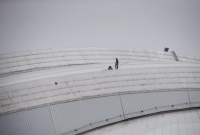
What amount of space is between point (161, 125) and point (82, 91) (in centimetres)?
1029

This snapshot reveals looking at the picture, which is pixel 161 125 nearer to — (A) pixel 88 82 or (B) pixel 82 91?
(B) pixel 82 91

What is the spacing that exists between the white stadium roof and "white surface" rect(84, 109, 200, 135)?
31.4 inches

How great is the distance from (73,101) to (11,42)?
152 ft

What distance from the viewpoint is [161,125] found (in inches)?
1171

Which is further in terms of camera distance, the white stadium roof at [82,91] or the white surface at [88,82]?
the white surface at [88,82]

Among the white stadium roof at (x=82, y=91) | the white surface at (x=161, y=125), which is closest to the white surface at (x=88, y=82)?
the white stadium roof at (x=82, y=91)

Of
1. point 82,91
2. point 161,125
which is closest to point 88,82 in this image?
point 82,91

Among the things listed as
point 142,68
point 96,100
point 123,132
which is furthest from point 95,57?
point 123,132

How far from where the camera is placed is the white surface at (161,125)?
28073mm

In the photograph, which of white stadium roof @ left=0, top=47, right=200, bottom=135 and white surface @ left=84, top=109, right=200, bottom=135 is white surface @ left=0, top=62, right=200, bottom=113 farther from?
white surface @ left=84, top=109, right=200, bottom=135

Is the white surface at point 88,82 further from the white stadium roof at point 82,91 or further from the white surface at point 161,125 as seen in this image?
the white surface at point 161,125

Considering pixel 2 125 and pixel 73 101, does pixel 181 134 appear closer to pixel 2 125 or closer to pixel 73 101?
pixel 73 101

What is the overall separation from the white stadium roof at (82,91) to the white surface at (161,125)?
0.80 meters

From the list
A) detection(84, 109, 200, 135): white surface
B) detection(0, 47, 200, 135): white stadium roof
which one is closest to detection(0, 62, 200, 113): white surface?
detection(0, 47, 200, 135): white stadium roof
